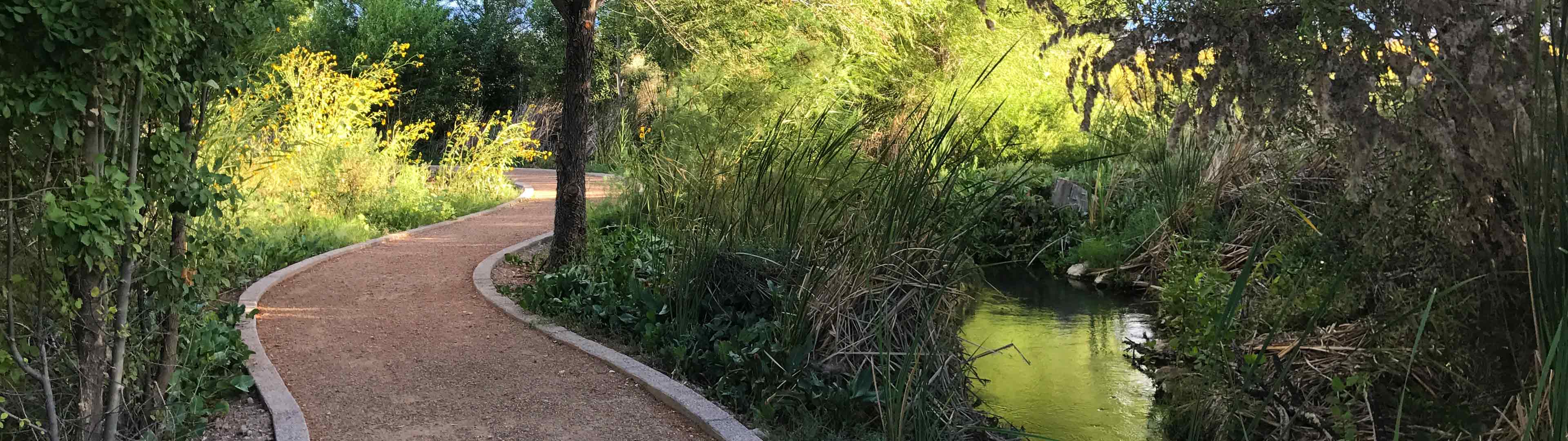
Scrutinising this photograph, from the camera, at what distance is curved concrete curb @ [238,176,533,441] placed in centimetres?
394

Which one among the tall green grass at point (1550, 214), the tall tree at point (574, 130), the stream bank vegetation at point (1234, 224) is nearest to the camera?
the tall green grass at point (1550, 214)

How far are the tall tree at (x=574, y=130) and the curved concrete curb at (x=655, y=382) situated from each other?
0.76m

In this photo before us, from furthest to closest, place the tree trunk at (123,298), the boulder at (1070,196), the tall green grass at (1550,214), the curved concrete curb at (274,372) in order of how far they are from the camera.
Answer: the boulder at (1070,196)
the curved concrete curb at (274,372)
the tree trunk at (123,298)
the tall green grass at (1550,214)

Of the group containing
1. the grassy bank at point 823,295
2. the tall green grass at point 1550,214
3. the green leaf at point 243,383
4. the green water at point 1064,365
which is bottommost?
the green water at point 1064,365

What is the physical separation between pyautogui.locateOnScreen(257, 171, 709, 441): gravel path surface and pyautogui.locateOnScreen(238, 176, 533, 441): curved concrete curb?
0.22 ft

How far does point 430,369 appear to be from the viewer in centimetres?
493

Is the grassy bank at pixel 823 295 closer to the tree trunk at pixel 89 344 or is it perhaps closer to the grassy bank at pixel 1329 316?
the grassy bank at pixel 1329 316

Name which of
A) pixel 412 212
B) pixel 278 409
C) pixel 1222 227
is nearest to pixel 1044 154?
pixel 1222 227

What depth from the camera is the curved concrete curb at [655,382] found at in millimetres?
4023

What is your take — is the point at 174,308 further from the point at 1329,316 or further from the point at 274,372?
the point at 1329,316

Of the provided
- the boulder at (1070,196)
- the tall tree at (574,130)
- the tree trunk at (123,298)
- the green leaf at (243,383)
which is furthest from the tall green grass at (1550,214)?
the boulder at (1070,196)

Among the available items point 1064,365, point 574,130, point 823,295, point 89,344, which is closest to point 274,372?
point 89,344

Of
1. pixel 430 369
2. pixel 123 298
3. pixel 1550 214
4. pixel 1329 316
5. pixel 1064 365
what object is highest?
pixel 1550 214

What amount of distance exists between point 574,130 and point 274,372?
119 inches
